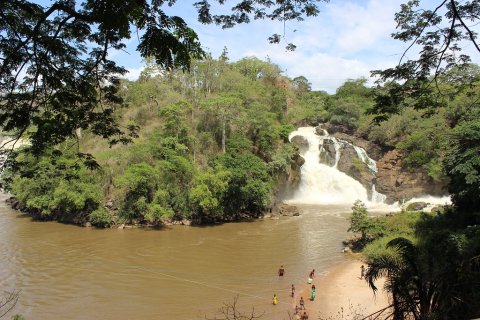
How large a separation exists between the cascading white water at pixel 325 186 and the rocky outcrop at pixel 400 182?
77.9 inches

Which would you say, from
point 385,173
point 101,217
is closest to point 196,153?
point 101,217

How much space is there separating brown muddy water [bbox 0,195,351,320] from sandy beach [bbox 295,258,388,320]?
73 centimetres

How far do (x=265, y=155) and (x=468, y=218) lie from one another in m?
17.9

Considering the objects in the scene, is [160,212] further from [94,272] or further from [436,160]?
[436,160]

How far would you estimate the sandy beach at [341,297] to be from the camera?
1452 cm

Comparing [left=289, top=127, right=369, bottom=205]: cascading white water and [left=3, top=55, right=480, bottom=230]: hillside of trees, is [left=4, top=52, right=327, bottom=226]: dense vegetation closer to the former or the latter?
[left=3, top=55, right=480, bottom=230]: hillside of trees

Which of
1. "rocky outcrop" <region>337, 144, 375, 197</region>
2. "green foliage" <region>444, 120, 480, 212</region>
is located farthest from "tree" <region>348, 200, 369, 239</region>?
"rocky outcrop" <region>337, 144, 375, 197</region>

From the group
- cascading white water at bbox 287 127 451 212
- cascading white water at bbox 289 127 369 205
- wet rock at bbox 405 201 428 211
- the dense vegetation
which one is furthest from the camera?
cascading white water at bbox 289 127 369 205

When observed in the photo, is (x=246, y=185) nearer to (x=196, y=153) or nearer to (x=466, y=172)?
(x=196, y=153)

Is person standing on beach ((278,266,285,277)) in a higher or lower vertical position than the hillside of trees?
lower

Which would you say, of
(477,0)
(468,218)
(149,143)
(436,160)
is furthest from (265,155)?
(477,0)

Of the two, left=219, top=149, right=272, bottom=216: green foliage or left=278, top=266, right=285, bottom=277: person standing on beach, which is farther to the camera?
left=219, top=149, right=272, bottom=216: green foliage

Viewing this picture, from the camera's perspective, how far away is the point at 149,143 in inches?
1091

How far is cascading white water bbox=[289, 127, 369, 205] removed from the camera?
115ft
